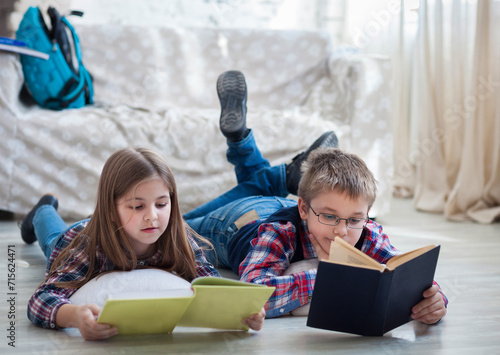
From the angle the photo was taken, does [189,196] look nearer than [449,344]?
No

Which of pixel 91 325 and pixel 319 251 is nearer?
pixel 91 325

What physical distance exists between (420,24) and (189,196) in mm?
1482

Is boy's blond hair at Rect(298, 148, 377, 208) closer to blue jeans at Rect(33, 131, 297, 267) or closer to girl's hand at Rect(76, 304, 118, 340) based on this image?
blue jeans at Rect(33, 131, 297, 267)

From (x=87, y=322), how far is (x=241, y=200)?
2.55 ft

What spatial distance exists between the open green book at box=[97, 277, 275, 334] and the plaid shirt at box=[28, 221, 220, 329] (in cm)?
16

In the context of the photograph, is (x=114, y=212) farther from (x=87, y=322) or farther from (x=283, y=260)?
(x=283, y=260)

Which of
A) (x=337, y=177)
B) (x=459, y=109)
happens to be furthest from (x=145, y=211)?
(x=459, y=109)

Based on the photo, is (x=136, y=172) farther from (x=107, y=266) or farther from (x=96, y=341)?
(x=96, y=341)

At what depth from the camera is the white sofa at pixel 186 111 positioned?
2.52m

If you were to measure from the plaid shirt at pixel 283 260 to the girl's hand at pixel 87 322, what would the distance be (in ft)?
1.10

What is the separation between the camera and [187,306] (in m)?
1.10

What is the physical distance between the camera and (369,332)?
1199 millimetres

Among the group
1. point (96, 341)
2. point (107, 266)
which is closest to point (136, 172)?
point (107, 266)

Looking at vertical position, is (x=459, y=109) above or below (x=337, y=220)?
above
